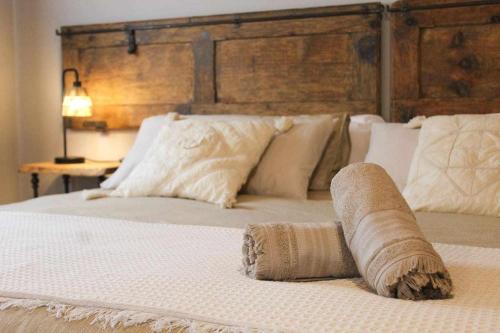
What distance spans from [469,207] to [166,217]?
90 cm

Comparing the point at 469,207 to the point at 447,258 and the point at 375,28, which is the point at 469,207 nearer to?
the point at 447,258

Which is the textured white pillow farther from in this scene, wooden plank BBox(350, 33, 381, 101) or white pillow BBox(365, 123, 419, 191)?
wooden plank BBox(350, 33, 381, 101)

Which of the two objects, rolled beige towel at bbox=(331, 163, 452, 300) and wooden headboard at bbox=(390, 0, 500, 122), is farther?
wooden headboard at bbox=(390, 0, 500, 122)

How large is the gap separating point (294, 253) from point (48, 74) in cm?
270

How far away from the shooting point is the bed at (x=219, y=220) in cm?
99

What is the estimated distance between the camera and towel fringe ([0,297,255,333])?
929 millimetres

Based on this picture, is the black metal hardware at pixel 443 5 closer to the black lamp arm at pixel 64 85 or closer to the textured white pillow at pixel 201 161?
the textured white pillow at pixel 201 161

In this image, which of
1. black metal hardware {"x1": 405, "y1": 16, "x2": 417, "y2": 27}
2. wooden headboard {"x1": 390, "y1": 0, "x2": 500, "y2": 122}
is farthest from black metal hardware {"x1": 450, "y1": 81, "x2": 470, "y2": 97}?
black metal hardware {"x1": 405, "y1": 16, "x2": 417, "y2": 27}

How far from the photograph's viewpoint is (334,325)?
922 millimetres

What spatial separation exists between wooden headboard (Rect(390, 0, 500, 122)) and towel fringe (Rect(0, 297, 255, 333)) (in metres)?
2.03

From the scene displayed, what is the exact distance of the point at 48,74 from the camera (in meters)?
3.53

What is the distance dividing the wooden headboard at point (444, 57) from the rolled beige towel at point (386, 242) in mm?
1559

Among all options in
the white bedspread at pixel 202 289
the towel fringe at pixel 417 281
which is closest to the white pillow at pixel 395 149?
the white bedspread at pixel 202 289

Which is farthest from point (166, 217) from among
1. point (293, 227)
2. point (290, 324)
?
point (290, 324)
